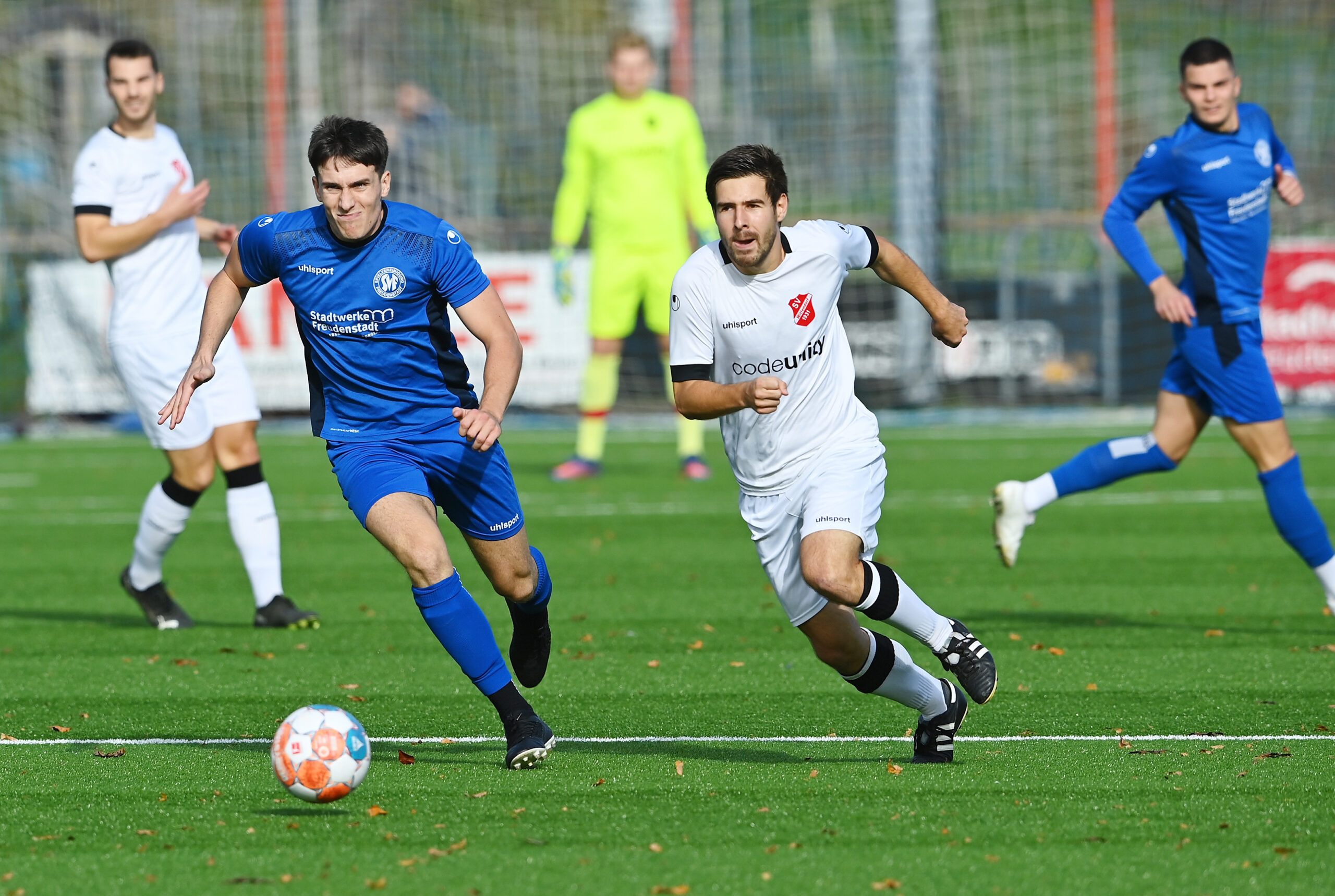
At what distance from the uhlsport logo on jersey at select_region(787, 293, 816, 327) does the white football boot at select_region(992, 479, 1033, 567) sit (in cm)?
263

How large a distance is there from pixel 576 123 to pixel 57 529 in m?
4.56

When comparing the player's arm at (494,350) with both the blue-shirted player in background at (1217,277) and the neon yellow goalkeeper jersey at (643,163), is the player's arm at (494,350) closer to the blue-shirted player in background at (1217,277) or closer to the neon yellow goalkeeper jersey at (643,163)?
the blue-shirted player in background at (1217,277)

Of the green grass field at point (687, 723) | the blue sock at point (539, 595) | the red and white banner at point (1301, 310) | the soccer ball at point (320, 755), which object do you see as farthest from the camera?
the red and white banner at point (1301, 310)

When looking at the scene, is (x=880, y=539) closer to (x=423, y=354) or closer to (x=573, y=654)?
(x=573, y=654)

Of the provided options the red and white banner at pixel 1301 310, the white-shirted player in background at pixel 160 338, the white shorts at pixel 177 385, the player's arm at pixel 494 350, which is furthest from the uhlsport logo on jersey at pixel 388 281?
the red and white banner at pixel 1301 310

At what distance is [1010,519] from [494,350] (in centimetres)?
307

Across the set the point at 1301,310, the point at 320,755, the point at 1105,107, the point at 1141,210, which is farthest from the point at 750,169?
the point at 1105,107

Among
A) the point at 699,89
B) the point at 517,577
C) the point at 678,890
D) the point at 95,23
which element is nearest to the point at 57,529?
the point at 517,577

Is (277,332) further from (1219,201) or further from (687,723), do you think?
(687,723)

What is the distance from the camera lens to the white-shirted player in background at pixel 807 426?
4.75 meters

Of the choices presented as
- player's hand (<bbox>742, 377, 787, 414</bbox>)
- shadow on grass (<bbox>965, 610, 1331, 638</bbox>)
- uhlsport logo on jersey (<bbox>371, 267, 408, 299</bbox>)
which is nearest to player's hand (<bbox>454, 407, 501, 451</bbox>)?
uhlsport logo on jersey (<bbox>371, 267, 408, 299</bbox>)

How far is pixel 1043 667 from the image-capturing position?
6.25 m

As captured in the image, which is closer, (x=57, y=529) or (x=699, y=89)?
(x=57, y=529)

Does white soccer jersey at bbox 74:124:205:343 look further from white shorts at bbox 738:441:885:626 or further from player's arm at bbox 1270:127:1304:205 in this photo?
player's arm at bbox 1270:127:1304:205
